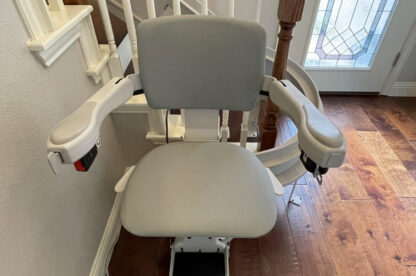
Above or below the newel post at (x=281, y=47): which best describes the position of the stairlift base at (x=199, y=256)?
below

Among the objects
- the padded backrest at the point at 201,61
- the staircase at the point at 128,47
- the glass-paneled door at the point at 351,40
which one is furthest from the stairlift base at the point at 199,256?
the glass-paneled door at the point at 351,40

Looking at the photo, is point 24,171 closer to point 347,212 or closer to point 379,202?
point 347,212

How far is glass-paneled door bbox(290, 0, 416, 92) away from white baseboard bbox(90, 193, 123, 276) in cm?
174

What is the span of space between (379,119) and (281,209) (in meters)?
1.24

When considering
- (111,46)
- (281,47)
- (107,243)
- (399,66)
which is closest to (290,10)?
(281,47)

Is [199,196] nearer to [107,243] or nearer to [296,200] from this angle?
[107,243]

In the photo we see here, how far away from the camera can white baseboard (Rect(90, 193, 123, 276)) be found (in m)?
1.02

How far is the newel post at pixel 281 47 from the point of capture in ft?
3.10

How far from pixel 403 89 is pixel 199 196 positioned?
7.63 feet

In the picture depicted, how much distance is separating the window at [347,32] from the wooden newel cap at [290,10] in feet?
3.78

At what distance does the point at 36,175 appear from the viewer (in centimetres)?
69

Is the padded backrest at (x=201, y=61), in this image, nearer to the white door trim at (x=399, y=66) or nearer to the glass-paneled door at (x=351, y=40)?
the glass-paneled door at (x=351, y=40)

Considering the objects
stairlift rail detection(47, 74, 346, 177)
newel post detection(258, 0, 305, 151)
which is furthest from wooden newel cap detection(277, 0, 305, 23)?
stairlift rail detection(47, 74, 346, 177)

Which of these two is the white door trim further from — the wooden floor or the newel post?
the newel post
